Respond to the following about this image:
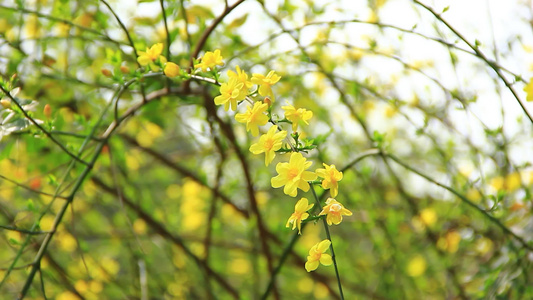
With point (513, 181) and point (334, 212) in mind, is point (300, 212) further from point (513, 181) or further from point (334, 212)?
point (513, 181)

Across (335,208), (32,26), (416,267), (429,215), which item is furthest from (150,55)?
(416,267)

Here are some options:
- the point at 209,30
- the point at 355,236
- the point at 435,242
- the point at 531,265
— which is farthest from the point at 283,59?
the point at 355,236

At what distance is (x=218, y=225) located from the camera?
200 cm

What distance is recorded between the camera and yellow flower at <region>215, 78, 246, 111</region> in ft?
2.63

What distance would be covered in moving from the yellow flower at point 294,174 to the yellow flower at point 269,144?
3 cm

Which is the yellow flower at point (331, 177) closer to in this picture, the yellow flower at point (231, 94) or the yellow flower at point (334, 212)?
the yellow flower at point (334, 212)

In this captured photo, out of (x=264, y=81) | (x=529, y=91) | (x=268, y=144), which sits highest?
(x=529, y=91)

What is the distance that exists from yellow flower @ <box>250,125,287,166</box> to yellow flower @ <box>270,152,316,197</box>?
0.03 m

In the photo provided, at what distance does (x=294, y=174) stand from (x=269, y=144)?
64 mm

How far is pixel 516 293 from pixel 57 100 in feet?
4.83

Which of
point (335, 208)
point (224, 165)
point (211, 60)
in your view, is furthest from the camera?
A: point (224, 165)

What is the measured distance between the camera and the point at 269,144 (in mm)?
777

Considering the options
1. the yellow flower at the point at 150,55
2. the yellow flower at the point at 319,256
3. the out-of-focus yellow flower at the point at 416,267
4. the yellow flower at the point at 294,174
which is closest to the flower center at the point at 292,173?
the yellow flower at the point at 294,174

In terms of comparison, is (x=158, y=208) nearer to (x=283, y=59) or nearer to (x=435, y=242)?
(x=283, y=59)
